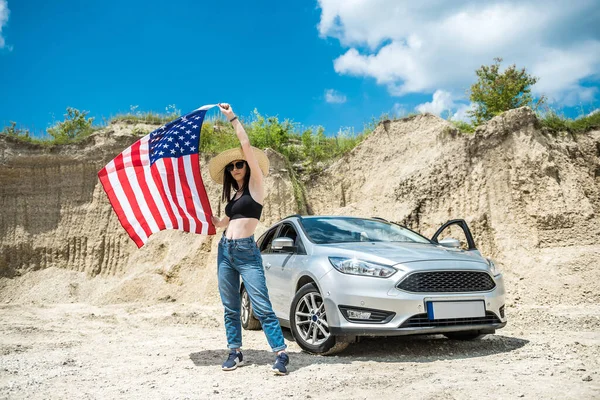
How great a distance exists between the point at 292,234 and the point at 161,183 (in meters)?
1.88

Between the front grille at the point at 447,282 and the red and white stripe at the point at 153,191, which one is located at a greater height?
the red and white stripe at the point at 153,191

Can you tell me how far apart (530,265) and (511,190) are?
83.7 inches

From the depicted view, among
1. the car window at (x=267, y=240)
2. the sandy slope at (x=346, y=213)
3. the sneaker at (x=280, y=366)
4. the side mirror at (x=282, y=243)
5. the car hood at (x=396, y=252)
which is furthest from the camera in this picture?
the car window at (x=267, y=240)

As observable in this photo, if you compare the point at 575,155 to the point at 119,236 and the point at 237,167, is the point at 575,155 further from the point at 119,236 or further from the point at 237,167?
the point at 119,236

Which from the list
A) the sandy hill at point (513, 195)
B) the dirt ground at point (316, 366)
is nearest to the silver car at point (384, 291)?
the dirt ground at point (316, 366)

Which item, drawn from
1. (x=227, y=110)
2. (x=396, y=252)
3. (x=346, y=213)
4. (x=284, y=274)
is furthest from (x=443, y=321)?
(x=346, y=213)

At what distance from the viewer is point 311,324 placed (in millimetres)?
5730

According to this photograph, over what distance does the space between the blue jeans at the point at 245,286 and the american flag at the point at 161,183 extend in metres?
1.22

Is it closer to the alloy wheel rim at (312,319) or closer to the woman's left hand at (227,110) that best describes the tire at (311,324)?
the alloy wheel rim at (312,319)

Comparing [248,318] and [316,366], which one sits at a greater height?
[248,318]

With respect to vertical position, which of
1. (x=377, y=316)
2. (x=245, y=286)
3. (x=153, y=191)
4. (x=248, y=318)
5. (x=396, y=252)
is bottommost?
(x=248, y=318)

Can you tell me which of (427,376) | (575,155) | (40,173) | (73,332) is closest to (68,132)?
(40,173)

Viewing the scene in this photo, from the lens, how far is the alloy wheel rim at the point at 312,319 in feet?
18.4

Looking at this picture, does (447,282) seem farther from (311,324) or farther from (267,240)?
(267,240)
